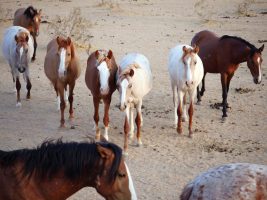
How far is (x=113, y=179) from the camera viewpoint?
3.53m

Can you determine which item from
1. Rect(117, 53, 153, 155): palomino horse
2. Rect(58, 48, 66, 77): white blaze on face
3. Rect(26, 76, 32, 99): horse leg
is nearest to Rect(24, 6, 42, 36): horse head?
Rect(26, 76, 32, 99): horse leg

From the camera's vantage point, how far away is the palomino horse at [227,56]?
842 centimetres

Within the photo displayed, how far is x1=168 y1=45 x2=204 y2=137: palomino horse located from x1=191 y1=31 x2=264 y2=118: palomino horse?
3.17 ft

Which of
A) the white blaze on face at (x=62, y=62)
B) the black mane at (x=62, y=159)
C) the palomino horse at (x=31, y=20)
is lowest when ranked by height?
the black mane at (x=62, y=159)

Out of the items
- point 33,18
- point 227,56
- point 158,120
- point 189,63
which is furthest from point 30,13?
→ point 189,63

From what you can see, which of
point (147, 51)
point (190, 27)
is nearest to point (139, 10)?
point (190, 27)

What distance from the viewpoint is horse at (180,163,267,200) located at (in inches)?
123

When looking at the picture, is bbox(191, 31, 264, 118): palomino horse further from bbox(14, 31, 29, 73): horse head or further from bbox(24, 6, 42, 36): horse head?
bbox(24, 6, 42, 36): horse head

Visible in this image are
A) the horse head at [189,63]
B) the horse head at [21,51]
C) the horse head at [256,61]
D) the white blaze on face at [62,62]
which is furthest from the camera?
the horse head at [21,51]

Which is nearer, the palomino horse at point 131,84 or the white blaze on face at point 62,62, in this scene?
the palomino horse at point 131,84

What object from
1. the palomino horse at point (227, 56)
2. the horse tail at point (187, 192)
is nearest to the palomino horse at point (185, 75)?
the palomino horse at point (227, 56)

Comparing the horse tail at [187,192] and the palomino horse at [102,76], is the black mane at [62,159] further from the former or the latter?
the palomino horse at [102,76]

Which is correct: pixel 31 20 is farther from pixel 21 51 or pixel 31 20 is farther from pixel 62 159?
pixel 62 159

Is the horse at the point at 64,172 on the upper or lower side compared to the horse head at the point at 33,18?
lower
